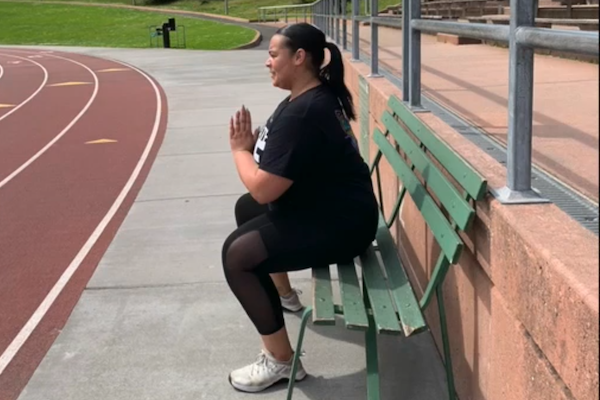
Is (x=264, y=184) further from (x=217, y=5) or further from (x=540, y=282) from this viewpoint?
(x=217, y=5)

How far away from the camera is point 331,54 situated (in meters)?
3.74

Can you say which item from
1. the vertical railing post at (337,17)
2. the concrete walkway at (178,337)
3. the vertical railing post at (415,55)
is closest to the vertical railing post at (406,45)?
the vertical railing post at (415,55)

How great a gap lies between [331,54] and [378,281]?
1.06m

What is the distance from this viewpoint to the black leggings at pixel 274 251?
350 cm

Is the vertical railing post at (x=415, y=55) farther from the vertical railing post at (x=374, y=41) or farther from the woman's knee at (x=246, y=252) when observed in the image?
the vertical railing post at (x=374, y=41)

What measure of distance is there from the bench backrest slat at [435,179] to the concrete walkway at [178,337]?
35.0 inches

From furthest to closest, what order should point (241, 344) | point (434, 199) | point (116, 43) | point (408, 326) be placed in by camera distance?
1. point (116, 43)
2. point (241, 344)
3. point (434, 199)
4. point (408, 326)

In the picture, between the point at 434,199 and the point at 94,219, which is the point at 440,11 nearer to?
the point at 94,219

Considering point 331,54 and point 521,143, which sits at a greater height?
point 331,54

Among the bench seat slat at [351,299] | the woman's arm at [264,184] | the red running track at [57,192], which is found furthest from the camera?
the red running track at [57,192]

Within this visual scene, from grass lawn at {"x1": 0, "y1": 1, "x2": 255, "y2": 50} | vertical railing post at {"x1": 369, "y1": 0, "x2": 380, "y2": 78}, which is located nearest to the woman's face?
vertical railing post at {"x1": 369, "y1": 0, "x2": 380, "y2": 78}

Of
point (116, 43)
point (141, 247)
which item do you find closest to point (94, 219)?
point (141, 247)

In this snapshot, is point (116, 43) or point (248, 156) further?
point (116, 43)

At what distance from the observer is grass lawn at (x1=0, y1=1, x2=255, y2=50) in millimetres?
41059
